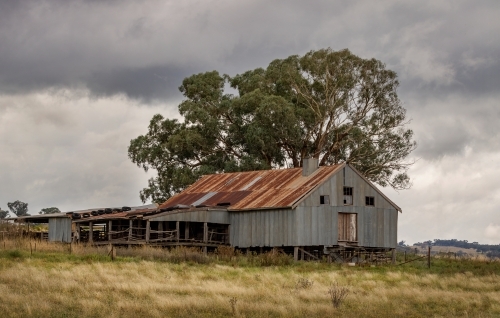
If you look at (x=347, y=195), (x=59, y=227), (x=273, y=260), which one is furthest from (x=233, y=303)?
(x=59, y=227)

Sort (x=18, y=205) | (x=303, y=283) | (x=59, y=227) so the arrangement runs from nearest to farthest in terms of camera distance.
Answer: (x=303, y=283)
(x=59, y=227)
(x=18, y=205)

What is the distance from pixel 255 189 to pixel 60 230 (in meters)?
13.4

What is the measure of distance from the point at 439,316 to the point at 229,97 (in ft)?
166

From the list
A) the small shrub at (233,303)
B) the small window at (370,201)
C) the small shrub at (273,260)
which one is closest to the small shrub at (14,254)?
the small shrub at (273,260)

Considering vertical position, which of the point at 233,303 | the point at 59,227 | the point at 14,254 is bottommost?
the point at 233,303

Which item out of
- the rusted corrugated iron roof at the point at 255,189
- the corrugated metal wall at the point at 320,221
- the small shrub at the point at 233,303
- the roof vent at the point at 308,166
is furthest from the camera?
the roof vent at the point at 308,166

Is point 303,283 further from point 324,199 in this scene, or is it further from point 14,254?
point 324,199

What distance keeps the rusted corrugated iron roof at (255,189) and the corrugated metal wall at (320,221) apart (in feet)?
1.89

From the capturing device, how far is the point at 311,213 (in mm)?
50406

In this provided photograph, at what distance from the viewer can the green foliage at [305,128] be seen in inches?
2808

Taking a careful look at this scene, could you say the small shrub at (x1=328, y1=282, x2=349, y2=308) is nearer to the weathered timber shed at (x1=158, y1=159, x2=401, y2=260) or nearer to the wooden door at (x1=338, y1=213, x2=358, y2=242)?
the weathered timber shed at (x1=158, y1=159, x2=401, y2=260)

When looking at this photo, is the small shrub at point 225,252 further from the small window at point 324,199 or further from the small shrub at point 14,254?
the small shrub at point 14,254

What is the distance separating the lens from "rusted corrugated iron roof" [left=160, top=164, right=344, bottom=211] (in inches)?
2023

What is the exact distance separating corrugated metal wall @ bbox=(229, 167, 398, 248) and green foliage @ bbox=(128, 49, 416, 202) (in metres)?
17.5
